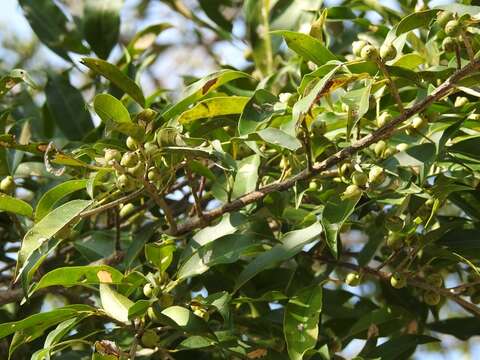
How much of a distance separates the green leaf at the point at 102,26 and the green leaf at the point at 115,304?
78cm

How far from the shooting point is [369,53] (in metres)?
1.25

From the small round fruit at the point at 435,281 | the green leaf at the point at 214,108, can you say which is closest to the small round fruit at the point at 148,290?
the green leaf at the point at 214,108

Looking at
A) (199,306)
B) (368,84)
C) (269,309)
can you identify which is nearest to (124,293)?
(199,306)

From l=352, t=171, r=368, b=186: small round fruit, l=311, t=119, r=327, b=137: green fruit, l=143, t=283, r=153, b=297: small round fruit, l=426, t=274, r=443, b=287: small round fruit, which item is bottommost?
l=426, t=274, r=443, b=287: small round fruit

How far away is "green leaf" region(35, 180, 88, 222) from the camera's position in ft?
4.38

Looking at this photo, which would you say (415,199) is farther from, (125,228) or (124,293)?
(125,228)

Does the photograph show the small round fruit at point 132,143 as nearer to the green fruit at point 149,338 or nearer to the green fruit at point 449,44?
the green fruit at point 149,338

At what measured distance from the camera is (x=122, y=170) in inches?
48.2

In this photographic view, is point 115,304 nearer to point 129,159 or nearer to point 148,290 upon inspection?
point 148,290

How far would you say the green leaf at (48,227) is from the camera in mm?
1218

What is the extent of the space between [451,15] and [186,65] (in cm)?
259

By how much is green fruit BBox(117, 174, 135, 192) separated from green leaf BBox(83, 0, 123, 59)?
30.1 inches

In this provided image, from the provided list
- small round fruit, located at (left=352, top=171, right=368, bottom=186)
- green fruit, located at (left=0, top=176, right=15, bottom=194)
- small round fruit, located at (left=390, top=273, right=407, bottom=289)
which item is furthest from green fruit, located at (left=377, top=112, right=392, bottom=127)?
green fruit, located at (left=0, top=176, right=15, bottom=194)

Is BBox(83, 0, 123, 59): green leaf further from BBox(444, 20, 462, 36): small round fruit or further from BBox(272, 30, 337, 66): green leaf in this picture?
BBox(444, 20, 462, 36): small round fruit
